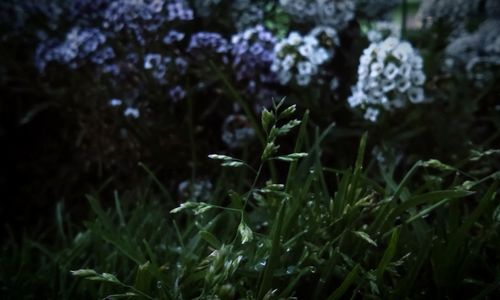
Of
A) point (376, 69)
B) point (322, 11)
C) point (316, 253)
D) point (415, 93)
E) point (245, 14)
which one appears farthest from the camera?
point (245, 14)

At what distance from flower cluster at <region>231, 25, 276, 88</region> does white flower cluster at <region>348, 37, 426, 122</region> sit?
410 millimetres

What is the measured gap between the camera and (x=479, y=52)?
2.63m

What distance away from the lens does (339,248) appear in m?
1.42

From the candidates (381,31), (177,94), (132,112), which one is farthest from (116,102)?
Result: (381,31)

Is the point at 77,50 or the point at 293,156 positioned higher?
the point at 293,156

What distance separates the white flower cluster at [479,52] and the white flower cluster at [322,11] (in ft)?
1.53

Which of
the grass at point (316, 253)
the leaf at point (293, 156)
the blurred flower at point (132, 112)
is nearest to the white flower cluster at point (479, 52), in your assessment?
the grass at point (316, 253)

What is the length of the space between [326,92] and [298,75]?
0.66ft

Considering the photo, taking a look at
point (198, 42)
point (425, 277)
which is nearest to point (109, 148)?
point (198, 42)

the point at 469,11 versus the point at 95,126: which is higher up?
the point at 469,11

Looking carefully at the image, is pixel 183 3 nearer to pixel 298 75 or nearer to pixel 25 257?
pixel 298 75

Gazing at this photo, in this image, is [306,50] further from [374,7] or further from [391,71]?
[374,7]

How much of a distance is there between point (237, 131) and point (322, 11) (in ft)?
2.09

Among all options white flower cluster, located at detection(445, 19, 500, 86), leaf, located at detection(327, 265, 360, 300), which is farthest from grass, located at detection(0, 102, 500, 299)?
white flower cluster, located at detection(445, 19, 500, 86)
